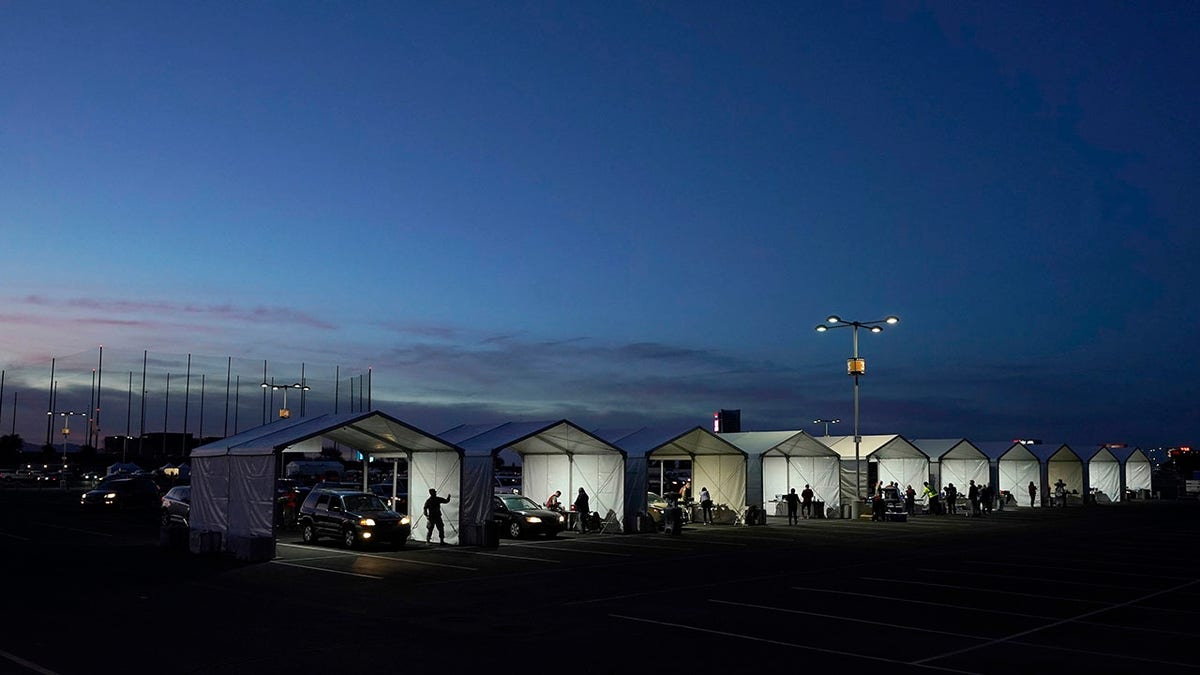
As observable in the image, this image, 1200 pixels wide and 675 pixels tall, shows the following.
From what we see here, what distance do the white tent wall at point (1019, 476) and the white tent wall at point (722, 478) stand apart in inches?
966

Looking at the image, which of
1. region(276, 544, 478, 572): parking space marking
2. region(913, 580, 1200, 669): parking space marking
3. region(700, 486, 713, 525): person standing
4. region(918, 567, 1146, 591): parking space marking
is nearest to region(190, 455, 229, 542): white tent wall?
region(276, 544, 478, 572): parking space marking

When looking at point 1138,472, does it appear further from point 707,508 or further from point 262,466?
point 262,466

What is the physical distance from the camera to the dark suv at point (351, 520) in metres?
25.8

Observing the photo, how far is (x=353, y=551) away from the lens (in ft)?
83.7

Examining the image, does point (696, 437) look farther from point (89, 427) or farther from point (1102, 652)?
point (89, 427)

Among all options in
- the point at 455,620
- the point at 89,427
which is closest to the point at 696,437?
the point at 455,620

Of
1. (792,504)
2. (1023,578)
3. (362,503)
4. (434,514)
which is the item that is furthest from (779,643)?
(792,504)

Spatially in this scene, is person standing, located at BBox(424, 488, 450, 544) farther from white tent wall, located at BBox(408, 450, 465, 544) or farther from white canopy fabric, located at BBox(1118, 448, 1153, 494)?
white canopy fabric, located at BBox(1118, 448, 1153, 494)

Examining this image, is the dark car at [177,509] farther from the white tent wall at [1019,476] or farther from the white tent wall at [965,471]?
the white tent wall at [1019,476]

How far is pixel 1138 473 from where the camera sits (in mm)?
71312

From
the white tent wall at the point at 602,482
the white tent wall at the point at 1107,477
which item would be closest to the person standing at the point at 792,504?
the white tent wall at the point at 602,482

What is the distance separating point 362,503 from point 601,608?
44.7 ft

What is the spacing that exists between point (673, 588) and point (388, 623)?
5.98 metres

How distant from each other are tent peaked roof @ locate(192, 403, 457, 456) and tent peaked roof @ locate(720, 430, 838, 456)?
51.8 ft
